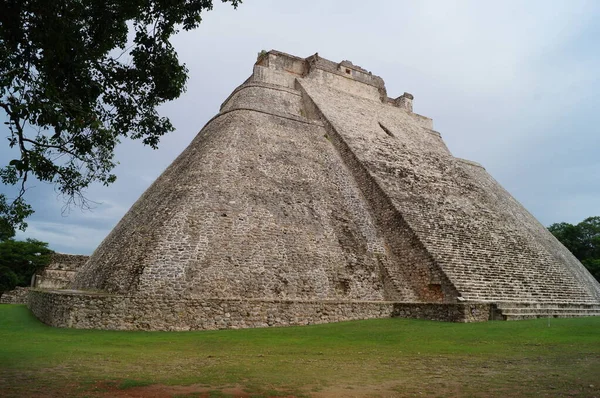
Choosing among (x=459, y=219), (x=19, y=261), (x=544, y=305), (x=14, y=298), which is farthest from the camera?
(x=19, y=261)

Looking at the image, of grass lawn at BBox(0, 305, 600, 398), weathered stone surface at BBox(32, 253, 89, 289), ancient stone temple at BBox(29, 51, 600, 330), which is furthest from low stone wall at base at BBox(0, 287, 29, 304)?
grass lawn at BBox(0, 305, 600, 398)

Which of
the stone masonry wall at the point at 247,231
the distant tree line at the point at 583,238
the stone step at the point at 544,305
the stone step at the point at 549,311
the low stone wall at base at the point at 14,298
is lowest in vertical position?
the low stone wall at base at the point at 14,298

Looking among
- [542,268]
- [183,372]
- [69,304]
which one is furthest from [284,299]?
[542,268]

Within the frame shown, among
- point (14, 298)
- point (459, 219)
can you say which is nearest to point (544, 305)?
point (459, 219)

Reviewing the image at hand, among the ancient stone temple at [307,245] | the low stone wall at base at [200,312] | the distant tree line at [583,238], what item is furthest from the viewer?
the distant tree line at [583,238]

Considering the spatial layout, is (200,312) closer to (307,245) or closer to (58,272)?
(307,245)

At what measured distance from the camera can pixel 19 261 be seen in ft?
82.8

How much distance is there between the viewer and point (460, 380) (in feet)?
16.3

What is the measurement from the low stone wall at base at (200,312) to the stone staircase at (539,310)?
0.44 metres

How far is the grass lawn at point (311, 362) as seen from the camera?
4.61 metres

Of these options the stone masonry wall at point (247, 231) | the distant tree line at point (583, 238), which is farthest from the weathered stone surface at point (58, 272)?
the distant tree line at point (583, 238)

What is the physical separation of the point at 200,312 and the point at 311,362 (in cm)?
436

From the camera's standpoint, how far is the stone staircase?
11.0 metres

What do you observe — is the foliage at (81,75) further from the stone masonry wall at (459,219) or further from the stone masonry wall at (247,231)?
the stone masonry wall at (459,219)
